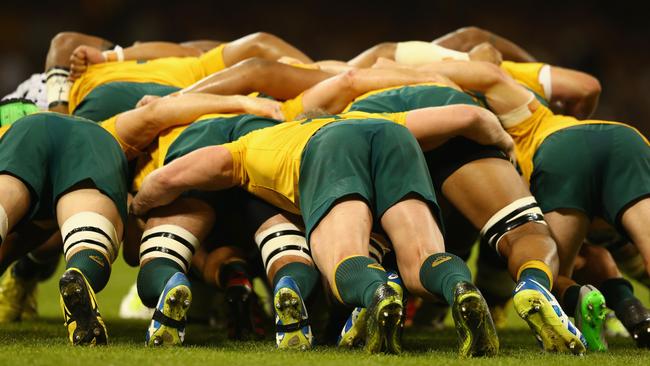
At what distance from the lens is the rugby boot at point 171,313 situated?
2689mm

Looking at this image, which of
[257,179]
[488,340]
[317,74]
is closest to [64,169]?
[257,179]

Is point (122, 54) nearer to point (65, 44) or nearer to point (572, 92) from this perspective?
point (65, 44)

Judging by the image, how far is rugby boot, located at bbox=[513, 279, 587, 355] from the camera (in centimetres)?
269

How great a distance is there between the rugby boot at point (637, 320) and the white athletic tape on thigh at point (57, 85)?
2850 millimetres

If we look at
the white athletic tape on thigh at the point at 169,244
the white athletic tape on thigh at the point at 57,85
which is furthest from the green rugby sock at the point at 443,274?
the white athletic tape on thigh at the point at 57,85

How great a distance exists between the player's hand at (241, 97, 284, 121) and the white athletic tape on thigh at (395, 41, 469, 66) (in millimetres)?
982

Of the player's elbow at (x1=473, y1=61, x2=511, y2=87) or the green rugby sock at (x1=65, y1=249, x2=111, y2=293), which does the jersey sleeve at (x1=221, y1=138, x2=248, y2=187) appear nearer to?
the green rugby sock at (x1=65, y1=249, x2=111, y2=293)

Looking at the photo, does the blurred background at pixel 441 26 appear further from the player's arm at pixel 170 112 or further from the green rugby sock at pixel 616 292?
the green rugby sock at pixel 616 292

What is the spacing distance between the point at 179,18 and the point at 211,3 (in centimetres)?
41

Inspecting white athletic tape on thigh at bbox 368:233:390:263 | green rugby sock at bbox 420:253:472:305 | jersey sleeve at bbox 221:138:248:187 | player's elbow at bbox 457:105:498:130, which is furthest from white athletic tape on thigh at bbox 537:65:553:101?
green rugby sock at bbox 420:253:472:305

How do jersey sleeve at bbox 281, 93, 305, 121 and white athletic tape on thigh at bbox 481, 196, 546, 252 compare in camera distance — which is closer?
white athletic tape on thigh at bbox 481, 196, 546, 252

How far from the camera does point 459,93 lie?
355cm

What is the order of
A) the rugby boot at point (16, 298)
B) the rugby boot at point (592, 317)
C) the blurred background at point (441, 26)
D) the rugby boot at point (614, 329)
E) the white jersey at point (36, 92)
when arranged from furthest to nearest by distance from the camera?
the blurred background at point (441, 26), the white jersey at point (36, 92), the rugby boot at point (16, 298), the rugby boot at point (614, 329), the rugby boot at point (592, 317)

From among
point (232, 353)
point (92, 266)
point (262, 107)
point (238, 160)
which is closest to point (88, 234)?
point (92, 266)
